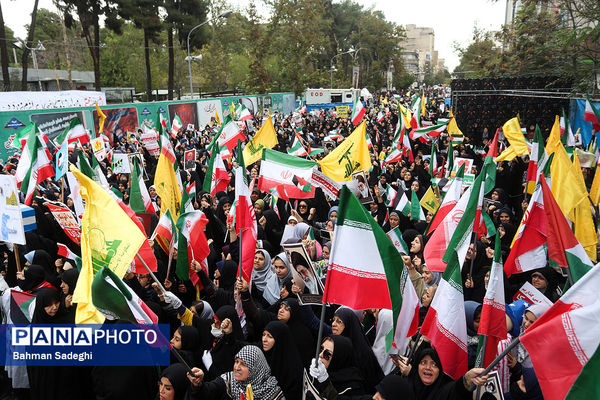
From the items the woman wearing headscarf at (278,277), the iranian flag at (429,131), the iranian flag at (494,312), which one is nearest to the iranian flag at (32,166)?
the woman wearing headscarf at (278,277)

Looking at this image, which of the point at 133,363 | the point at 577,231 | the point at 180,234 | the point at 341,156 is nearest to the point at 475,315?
the point at 577,231

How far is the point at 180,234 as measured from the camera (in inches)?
205

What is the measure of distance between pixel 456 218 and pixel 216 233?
3.68 m

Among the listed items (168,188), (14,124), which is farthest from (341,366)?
(14,124)

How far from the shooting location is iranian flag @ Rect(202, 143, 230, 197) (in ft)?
26.9

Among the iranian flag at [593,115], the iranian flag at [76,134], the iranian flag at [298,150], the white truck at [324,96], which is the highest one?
the white truck at [324,96]

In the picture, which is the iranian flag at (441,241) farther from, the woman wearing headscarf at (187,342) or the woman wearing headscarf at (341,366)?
the woman wearing headscarf at (187,342)

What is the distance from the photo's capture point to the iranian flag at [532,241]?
469 cm

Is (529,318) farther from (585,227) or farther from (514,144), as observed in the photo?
(514,144)

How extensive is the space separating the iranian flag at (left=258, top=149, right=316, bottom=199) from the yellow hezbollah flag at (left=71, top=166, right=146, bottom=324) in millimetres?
3022

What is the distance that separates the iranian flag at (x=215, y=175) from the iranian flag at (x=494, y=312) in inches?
221

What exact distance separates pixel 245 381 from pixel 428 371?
1.27 meters

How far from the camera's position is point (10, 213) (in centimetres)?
554

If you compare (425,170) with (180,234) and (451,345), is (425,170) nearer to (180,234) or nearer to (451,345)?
(180,234)
